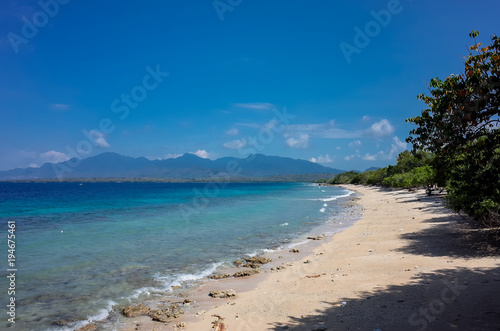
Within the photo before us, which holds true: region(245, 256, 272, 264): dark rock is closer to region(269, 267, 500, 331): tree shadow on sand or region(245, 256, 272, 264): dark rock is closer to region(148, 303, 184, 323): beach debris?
region(148, 303, 184, 323): beach debris

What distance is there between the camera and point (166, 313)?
8.60 metres

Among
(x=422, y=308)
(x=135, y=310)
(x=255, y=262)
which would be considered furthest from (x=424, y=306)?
A: (x=255, y=262)

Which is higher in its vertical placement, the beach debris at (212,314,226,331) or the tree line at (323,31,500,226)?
the tree line at (323,31,500,226)

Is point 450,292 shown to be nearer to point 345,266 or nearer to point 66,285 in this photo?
point 345,266

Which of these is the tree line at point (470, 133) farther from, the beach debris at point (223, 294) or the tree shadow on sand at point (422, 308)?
the beach debris at point (223, 294)

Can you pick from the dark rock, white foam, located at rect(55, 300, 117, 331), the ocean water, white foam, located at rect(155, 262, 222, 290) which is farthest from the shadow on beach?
the dark rock

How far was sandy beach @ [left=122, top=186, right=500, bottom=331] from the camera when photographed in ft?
21.6

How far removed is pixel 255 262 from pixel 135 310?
21.1ft

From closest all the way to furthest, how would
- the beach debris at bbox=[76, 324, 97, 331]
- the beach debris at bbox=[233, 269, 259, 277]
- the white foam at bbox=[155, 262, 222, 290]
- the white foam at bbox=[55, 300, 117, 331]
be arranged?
1. the beach debris at bbox=[76, 324, 97, 331]
2. the white foam at bbox=[55, 300, 117, 331]
3. the white foam at bbox=[155, 262, 222, 290]
4. the beach debris at bbox=[233, 269, 259, 277]

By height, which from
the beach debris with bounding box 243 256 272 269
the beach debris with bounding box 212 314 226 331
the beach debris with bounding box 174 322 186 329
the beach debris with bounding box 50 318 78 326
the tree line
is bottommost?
the beach debris with bounding box 50 318 78 326

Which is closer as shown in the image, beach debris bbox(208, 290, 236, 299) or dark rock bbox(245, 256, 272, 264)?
beach debris bbox(208, 290, 236, 299)

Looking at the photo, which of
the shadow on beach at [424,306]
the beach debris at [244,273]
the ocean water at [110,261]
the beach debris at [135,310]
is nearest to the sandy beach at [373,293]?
the shadow on beach at [424,306]

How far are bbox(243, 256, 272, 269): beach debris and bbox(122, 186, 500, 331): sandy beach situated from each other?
4.05 ft

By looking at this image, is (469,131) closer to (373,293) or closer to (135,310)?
(373,293)
